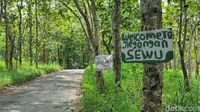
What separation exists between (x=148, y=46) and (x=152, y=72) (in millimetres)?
439

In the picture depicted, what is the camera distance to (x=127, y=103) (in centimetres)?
916

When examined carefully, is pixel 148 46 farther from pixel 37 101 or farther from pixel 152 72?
pixel 37 101

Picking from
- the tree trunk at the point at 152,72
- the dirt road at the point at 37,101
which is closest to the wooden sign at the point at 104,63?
the dirt road at the point at 37,101

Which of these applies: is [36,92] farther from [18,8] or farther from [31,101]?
[18,8]

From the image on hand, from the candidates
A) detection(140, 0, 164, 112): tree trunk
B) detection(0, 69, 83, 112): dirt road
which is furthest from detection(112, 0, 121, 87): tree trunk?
detection(140, 0, 164, 112): tree trunk

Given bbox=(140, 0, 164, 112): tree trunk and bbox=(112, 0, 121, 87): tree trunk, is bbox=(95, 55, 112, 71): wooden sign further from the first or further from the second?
bbox=(140, 0, 164, 112): tree trunk

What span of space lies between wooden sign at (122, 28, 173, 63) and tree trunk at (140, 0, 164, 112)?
8.4 inches

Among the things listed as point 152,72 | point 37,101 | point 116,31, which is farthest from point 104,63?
point 152,72

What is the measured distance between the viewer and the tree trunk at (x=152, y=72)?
514 cm

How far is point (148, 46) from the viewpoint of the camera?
4879 millimetres

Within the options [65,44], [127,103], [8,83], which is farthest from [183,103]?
[65,44]

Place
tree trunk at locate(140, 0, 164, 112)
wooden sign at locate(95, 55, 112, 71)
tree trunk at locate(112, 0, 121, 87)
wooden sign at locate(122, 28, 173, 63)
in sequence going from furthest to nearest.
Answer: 1. tree trunk at locate(112, 0, 121, 87)
2. wooden sign at locate(95, 55, 112, 71)
3. tree trunk at locate(140, 0, 164, 112)
4. wooden sign at locate(122, 28, 173, 63)

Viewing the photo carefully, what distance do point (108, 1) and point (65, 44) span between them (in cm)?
4423

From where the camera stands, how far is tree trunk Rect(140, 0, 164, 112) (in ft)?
16.9
